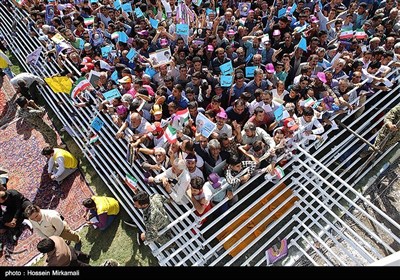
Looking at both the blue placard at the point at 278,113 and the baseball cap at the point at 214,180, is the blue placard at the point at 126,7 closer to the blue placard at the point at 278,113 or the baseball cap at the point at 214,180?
the blue placard at the point at 278,113

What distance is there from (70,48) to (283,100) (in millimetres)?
6266

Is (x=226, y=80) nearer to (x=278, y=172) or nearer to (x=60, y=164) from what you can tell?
(x=278, y=172)

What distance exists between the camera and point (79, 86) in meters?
8.43

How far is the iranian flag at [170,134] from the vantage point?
671 centimetres

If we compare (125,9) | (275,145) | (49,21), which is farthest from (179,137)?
(49,21)

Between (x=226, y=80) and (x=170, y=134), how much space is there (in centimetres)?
213

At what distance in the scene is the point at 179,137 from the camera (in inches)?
272

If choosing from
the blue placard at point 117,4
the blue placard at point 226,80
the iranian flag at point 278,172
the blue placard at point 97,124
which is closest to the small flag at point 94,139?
the blue placard at point 97,124

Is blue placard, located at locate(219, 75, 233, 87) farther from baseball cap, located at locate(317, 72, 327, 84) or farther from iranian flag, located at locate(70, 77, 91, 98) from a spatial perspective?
iranian flag, located at locate(70, 77, 91, 98)

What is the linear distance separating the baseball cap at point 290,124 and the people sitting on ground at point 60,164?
547cm

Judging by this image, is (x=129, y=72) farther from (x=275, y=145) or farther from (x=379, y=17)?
(x=379, y=17)

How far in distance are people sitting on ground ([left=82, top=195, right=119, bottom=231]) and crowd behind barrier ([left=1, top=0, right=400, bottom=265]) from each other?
0.26m

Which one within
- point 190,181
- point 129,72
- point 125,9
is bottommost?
point 190,181

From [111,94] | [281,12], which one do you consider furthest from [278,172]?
[281,12]
